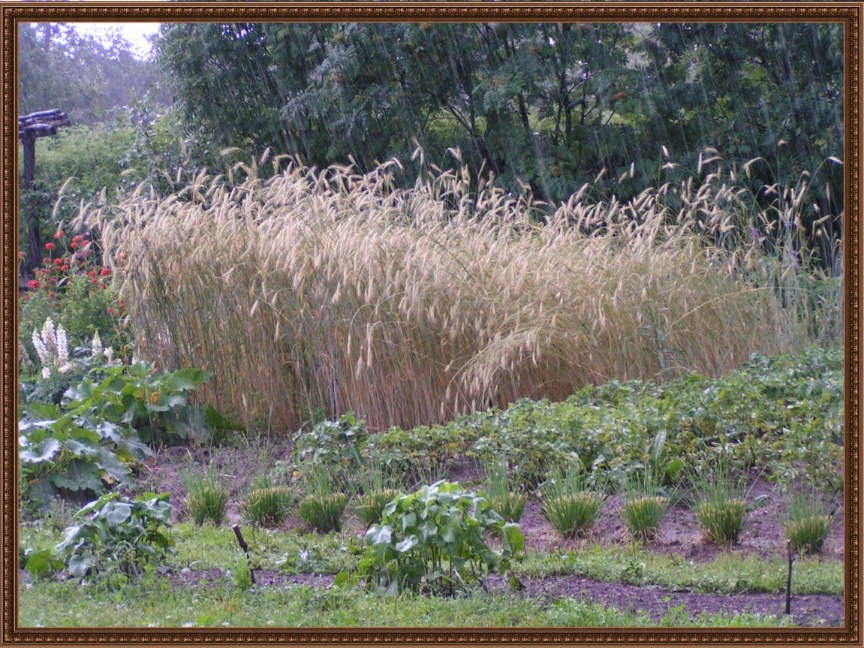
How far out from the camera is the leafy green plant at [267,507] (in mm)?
3660

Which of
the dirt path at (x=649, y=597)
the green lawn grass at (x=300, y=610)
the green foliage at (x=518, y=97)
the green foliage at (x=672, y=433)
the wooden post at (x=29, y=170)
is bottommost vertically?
the dirt path at (x=649, y=597)

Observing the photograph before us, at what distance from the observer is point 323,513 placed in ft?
11.6

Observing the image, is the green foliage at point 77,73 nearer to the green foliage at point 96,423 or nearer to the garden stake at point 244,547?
the green foliage at point 96,423

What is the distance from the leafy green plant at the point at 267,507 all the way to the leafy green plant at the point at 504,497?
93 centimetres

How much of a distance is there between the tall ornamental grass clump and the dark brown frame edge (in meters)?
1.95

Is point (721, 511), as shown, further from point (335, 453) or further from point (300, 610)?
point (335, 453)

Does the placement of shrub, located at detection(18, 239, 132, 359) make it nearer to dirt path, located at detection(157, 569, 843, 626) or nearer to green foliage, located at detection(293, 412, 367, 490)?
green foliage, located at detection(293, 412, 367, 490)

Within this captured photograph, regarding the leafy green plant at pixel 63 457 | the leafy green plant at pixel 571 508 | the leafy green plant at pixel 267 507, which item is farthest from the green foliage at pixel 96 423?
the leafy green plant at pixel 571 508

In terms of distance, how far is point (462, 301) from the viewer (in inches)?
197

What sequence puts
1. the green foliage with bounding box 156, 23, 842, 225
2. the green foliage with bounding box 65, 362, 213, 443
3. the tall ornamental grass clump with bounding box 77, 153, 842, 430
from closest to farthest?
the green foliage with bounding box 65, 362, 213, 443 < the tall ornamental grass clump with bounding box 77, 153, 842, 430 < the green foliage with bounding box 156, 23, 842, 225

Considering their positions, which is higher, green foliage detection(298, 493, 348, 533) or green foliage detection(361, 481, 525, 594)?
green foliage detection(361, 481, 525, 594)

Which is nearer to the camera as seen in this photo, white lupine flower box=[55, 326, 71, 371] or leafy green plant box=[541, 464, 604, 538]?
leafy green plant box=[541, 464, 604, 538]

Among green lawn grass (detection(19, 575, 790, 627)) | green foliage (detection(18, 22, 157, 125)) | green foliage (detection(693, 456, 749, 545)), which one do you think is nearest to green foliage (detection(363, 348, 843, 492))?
green foliage (detection(693, 456, 749, 545))

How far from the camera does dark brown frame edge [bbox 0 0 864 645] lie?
7.73ft
